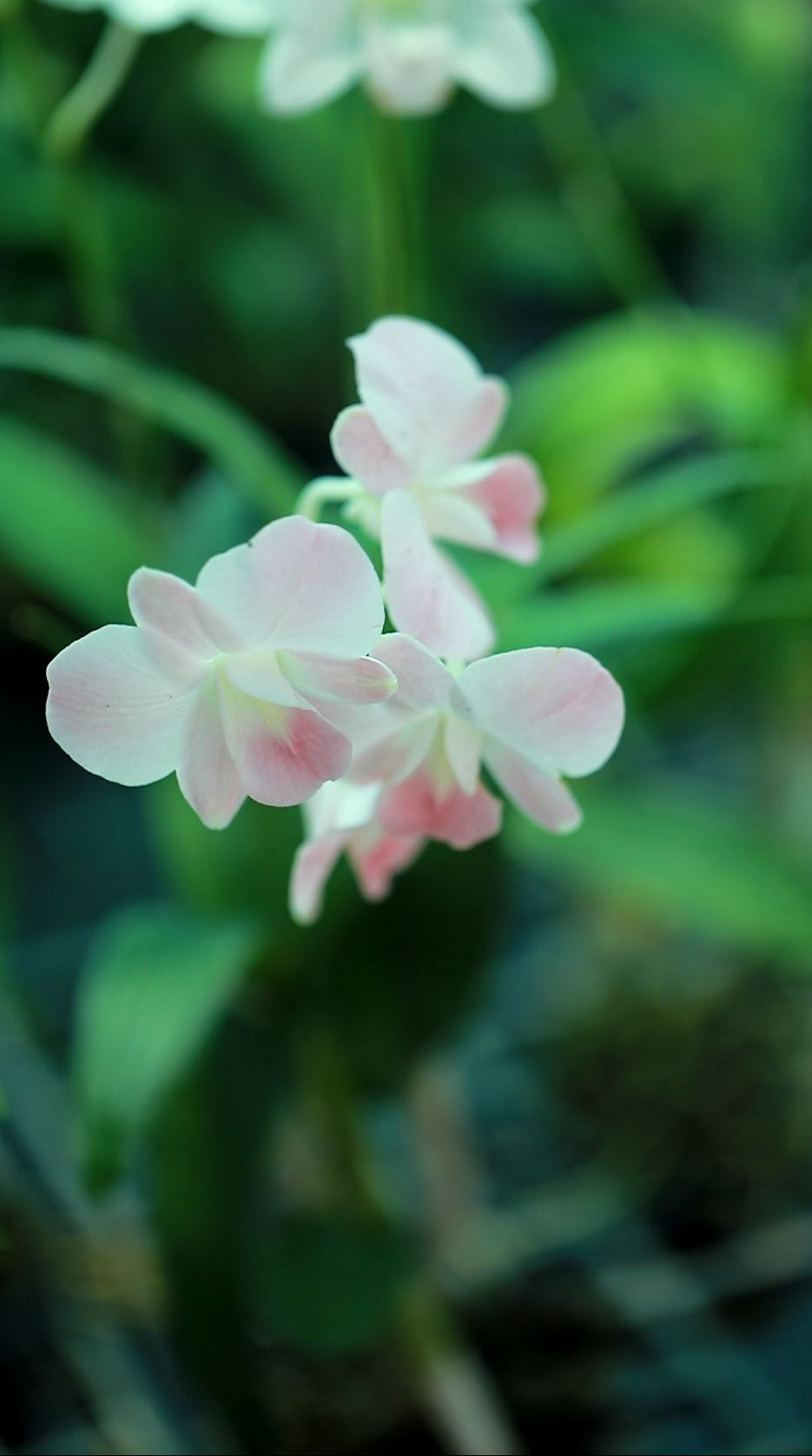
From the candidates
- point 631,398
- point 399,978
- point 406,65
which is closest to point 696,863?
point 399,978

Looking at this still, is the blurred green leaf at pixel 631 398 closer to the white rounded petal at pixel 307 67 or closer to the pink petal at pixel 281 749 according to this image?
the white rounded petal at pixel 307 67

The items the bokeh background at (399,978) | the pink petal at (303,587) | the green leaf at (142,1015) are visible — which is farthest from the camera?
the bokeh background at (399,978)

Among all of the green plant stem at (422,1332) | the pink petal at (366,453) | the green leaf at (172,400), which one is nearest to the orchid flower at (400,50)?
the green leaf at (172,400)

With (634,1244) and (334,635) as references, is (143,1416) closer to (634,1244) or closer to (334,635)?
(634,1244)

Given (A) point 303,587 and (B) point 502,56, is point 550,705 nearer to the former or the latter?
(A) point 303,587

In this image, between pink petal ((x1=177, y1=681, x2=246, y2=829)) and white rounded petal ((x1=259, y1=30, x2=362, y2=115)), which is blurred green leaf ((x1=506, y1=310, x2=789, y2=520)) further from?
pink petal ((x1=177, y1=681, x2=246, y2=829))
